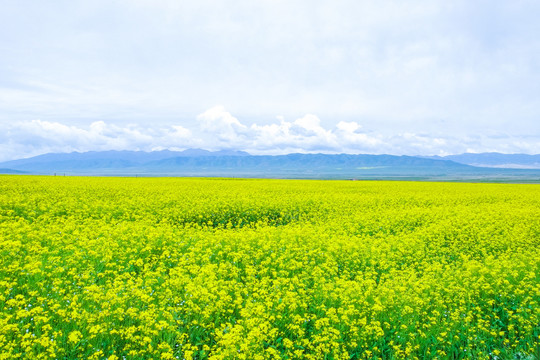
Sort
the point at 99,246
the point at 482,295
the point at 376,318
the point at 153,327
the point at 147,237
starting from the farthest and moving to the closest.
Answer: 1. the point at 147,237
2. the point at 99,246
3. the point at 482,295
4. the point at 376,318
5. the point at 153,327

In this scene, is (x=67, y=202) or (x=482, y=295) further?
(x=67, y=202)

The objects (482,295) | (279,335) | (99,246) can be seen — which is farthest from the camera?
(99,246)

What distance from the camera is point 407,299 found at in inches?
250

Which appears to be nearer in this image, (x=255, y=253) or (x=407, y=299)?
(x=407, y=299)

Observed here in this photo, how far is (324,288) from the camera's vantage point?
6512 millimetres

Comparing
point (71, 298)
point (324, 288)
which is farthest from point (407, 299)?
point (71, 298)

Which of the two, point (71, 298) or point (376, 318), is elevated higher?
point (71, 298)

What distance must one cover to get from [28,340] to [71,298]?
3.52ft

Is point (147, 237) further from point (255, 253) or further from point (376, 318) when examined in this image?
point (376, 318)

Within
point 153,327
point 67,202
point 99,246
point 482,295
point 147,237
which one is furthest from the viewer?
point 67,202

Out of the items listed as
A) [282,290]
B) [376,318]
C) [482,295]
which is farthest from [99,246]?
[482,295]

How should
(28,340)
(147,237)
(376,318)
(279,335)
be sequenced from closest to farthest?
(28,340)
(279,335)
(376,318)
(147,237)

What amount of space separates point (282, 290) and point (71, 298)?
3738 millimetres

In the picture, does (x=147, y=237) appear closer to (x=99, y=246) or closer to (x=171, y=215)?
(x=99, y=246)
